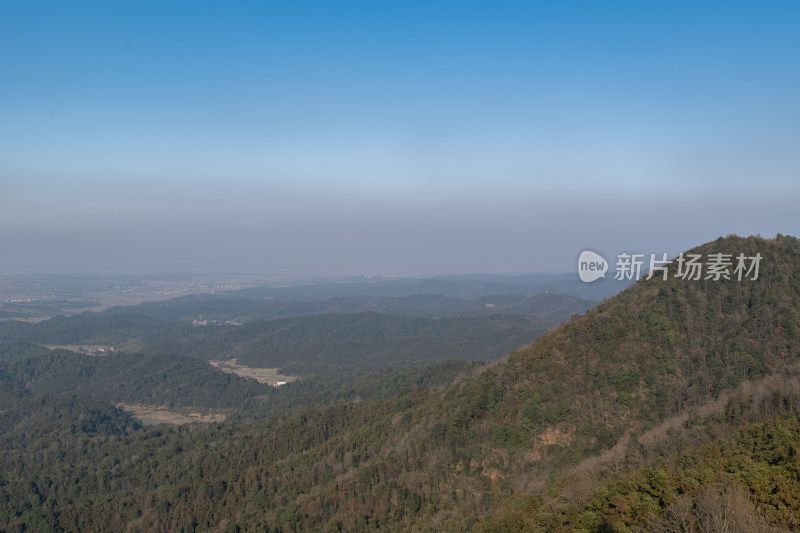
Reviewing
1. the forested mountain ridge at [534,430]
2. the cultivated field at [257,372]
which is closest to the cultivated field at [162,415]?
the cultivated field at [257,372]

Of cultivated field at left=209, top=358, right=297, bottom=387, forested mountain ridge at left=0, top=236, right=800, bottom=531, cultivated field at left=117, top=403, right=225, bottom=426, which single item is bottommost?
cultivated field at left=117, top=403, right=225, bottom=426

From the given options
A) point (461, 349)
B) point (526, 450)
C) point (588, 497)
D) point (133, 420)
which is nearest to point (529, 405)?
point (526, 450)

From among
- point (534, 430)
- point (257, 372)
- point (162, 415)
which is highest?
point (534, 430)

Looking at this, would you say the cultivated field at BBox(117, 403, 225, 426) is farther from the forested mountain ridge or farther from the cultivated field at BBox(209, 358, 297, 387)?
the forested mountain ridge

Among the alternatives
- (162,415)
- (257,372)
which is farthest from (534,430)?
(257,372)

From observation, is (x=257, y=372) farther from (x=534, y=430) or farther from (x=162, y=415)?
(x=534, y=430)

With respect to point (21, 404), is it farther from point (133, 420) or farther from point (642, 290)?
point (642, 290)

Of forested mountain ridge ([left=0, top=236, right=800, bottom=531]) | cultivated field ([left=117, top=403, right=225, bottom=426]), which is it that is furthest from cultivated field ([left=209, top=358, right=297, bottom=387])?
forested mountain ridge ([left=0, top=236, right=800, bottom=531])

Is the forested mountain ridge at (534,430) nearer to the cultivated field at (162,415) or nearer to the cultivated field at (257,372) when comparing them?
the cultivated field at (162,415)

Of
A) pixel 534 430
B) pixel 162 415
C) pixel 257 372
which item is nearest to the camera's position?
pixel 534 430
